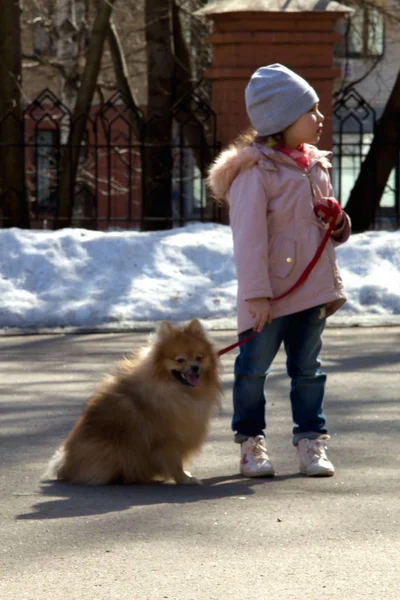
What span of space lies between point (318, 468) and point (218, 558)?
1.56m

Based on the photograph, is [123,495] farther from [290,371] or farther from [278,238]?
[278,238]

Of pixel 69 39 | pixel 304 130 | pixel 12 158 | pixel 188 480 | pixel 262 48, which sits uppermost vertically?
pixel 69 39

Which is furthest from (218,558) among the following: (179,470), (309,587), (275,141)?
(275,141)

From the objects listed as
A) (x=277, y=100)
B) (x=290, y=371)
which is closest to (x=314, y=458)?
(x=290, y=371)

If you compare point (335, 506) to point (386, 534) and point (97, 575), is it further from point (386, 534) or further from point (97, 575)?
point (97, 575)

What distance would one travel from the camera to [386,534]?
4.64 metres

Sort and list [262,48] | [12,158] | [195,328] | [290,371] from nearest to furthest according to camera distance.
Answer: [195,328], [290,371], [262,48], [12,158]

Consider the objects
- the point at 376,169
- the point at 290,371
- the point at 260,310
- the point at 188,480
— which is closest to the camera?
the point at 260,310

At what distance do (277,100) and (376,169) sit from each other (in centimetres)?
1012

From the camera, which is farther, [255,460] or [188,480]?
[255,460]

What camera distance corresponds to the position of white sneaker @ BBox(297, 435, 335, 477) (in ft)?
19.0

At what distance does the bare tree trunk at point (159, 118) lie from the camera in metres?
15.6

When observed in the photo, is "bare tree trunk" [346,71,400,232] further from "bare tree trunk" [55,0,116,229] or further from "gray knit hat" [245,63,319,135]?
"gray knit hat" [245,63,319,135]

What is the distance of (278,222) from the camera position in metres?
5.62
